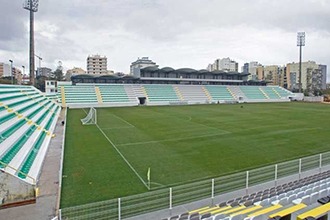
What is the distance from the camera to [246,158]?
12508mm

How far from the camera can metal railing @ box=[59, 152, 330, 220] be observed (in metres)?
6.89

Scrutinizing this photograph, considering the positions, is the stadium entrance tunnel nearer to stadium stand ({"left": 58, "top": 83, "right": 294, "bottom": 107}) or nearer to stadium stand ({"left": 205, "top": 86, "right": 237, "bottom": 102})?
stadium stand ({"left": 58, "top": 83, "right": 294, "bottom": 107})

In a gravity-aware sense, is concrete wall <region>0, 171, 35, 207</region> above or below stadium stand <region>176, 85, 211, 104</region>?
below

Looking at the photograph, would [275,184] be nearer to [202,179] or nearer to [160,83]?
[202,179]

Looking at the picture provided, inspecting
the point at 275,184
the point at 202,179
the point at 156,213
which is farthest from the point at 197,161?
the point at 156,213

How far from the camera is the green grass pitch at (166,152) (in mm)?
9594

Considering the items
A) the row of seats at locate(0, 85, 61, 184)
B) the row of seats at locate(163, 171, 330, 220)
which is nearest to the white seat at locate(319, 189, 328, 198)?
the row of seats at locate(163, 171, 330, 220)

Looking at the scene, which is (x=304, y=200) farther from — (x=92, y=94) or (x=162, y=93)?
(x=162, y=93)

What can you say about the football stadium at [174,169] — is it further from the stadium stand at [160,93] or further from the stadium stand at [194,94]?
the stadium stand at [194,94]

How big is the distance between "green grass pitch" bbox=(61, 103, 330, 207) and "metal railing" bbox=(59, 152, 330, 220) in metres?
0.83

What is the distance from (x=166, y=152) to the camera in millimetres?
13805

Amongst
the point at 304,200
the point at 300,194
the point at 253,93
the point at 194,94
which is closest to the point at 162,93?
the point at 194,94

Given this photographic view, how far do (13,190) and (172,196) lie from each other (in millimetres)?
4947

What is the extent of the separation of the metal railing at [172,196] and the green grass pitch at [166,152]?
32.5 inches
